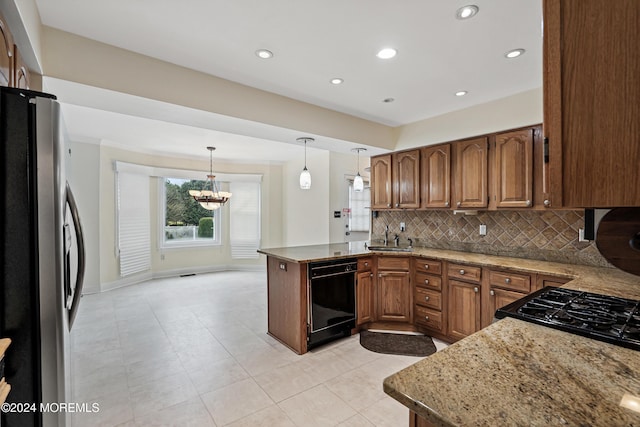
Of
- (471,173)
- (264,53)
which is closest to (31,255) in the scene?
(264,53)

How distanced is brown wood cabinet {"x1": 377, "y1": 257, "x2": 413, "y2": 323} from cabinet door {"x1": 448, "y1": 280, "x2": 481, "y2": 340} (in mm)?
484

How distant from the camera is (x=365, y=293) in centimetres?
355

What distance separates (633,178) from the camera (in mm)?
667

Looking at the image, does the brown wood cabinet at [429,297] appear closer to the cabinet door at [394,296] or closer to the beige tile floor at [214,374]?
the cabinet door at [394,296]

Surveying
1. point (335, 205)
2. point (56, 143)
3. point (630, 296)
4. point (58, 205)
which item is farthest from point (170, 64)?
point (335, 205)

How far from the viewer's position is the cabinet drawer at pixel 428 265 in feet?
10.9

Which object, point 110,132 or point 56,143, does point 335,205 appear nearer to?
point 110,132

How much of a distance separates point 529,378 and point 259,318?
3601 millimetres

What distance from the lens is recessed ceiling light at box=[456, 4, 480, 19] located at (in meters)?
1.78

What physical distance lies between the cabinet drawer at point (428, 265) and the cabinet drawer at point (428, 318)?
44 centimetres

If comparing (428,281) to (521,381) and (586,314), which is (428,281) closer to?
(586,314)

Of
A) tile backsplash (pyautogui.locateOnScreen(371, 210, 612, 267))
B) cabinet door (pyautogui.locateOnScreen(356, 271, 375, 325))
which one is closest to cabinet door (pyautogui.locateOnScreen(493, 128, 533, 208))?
tile backsplash (pyautogui.locateOnScreen(371, 210, 612, 267))

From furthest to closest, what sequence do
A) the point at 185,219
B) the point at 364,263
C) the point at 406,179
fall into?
1. the point at 185,219
2. the point at 406,179
3. the point at 364,263

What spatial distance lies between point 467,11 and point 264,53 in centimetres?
140
